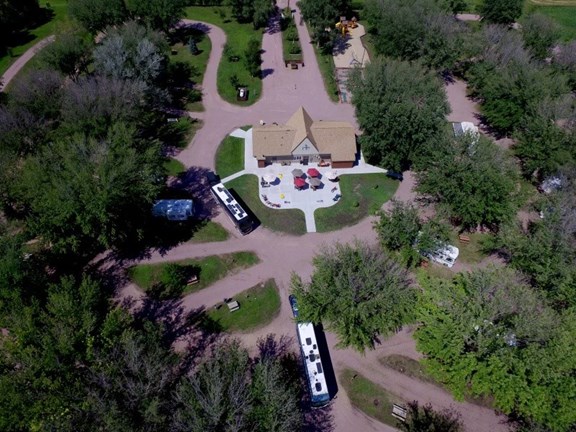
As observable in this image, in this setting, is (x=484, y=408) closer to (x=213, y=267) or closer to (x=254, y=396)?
(x=254, y=396)

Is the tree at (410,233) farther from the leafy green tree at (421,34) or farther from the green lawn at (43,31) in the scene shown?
the green lawn at (43,31)

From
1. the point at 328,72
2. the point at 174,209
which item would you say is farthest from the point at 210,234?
the point at 328,72

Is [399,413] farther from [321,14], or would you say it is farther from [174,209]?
[321,14]

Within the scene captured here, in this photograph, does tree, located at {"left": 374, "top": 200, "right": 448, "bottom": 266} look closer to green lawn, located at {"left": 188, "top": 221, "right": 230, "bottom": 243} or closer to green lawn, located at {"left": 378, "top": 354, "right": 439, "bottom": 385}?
green lawn, located at {"left": 378, "top": 354, "right": 439, "bottom": 385}

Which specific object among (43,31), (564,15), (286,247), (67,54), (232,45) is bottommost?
(286,247)

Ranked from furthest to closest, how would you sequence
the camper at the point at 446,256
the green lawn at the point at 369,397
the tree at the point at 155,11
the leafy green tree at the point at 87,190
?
the tree at the point at 155,11 < the camper at the point at 446,256 < the leafy green tree at the point at 87,190 < the green lawn at the point at 369,397

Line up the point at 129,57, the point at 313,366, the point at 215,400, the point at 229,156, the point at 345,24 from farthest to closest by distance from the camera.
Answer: the point at 345,24
the point at 129,57
the point at 229,156
the point at 313,366
the point at 215,400

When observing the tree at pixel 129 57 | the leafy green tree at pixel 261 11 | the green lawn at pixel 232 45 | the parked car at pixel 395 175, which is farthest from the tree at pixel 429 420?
the leafy green tree at pixel 261 11

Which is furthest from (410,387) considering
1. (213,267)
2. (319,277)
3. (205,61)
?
(205,61)
